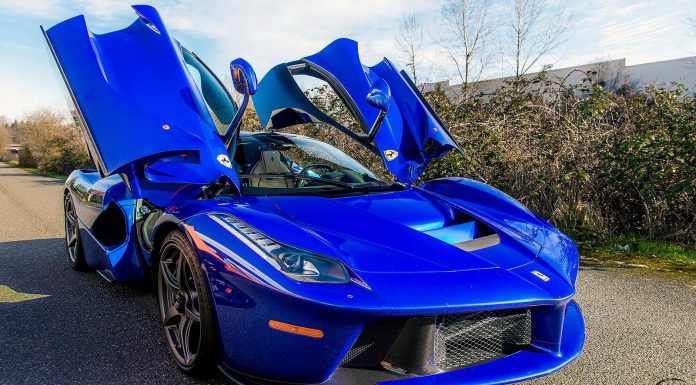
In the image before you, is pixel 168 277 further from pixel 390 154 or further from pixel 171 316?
pixel 390 154

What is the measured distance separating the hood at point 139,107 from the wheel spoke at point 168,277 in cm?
37

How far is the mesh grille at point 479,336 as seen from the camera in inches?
73.4

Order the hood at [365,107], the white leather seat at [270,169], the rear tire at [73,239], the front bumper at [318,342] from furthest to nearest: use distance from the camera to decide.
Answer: the rear tire at [73,239]
the hood at [365,107]
the white leather seat at [270,169]
the front bumper at [318,342]

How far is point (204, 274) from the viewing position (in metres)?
2.08

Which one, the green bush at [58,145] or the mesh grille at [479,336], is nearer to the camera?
the mesh grille at [479,336]

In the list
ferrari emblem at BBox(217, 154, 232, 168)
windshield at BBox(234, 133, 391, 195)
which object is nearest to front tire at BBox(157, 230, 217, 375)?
ferrari emblem at BBox(217, 154, 232, 168)

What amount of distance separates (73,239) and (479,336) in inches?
147

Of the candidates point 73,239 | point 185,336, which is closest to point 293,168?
point 185,336

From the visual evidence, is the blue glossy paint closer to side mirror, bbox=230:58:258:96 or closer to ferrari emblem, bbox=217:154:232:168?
side mirror, bbox=230:58:258:96

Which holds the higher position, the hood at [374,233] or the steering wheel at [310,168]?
the steering wheel at [310,168]

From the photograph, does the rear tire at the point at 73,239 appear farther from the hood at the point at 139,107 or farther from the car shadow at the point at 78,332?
the hood at the point at 139,107

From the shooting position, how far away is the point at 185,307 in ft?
7.67

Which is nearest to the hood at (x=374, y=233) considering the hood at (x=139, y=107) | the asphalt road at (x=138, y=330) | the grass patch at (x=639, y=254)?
the hood at (x=139, y=107)

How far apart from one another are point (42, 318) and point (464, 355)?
2655 millimetres
